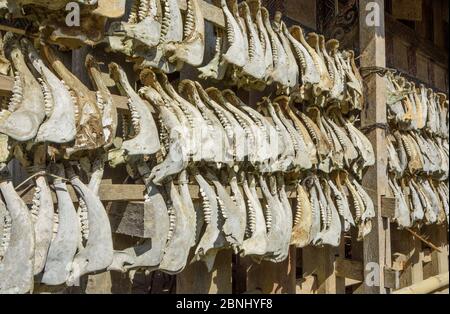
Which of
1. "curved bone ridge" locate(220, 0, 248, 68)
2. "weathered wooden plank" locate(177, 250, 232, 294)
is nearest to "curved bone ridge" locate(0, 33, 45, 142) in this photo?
"curved bone ridge" locate(220, 0, 248, 68)

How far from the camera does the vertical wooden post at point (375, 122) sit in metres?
3.11

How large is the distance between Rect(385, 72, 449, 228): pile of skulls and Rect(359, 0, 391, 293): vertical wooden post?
0.17 metres

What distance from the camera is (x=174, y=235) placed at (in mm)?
1696

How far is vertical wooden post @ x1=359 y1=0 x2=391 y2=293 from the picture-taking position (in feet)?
10.2

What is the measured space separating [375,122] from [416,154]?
2.25 ft

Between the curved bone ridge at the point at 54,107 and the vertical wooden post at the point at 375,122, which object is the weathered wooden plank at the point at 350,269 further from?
the curved bone ridge at the point at 54,107

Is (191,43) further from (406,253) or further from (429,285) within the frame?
(406,253)

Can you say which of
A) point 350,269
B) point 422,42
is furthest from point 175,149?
point 422,42

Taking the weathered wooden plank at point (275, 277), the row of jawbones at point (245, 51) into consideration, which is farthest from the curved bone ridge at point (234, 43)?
the weathered wooden plank at point (275, 277)

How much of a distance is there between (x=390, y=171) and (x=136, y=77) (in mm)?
2059

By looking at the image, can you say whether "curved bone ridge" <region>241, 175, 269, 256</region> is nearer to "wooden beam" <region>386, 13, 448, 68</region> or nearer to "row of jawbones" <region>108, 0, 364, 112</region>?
"row of jawbones" <region>108, 0, 364, 112</region>

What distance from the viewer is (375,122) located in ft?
10.3

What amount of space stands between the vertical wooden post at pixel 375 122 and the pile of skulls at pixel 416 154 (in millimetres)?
170

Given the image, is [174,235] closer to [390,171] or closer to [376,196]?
[376,196]
